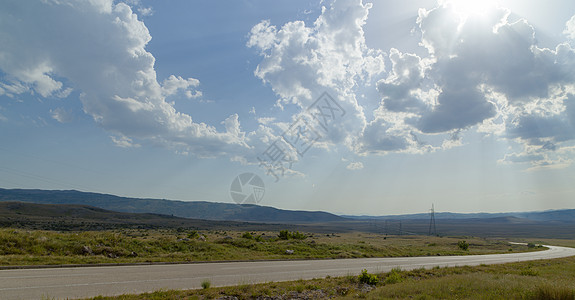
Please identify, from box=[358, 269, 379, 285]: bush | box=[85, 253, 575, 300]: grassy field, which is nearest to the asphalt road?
box=[85, 253, 575, 300]: grassy field

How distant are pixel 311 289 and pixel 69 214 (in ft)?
465

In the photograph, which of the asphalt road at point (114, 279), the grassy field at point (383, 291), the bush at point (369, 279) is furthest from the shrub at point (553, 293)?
the asphalt road at point (114, 279)

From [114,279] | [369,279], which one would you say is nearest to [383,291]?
[369,279]

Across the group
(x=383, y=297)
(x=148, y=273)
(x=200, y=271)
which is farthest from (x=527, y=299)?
(x=148, y=273)

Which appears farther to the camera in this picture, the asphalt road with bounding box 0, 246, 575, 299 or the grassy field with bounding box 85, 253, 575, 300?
the asphalt road with bounding box 0, 246, 575, 299

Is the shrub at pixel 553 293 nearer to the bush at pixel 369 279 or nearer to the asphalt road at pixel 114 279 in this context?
the bush at pixel 369 279

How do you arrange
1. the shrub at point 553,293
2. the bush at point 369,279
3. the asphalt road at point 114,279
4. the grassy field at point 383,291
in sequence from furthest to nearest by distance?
the bush at point 369,279 → the asphalt road at point 114,279 → the grassy field at point 383,291 → the shrub at point 553,293

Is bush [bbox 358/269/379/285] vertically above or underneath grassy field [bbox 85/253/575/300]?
underneath

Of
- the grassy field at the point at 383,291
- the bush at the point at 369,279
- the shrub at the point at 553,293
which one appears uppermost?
the shrub at the point at 553,293

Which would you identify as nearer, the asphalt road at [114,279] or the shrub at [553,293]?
the shrub at [553,293]

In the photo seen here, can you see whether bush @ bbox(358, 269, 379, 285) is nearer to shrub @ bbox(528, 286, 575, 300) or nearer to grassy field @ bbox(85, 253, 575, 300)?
grassy field @ bbox(85, 253, 575, 300)

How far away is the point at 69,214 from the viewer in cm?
12081

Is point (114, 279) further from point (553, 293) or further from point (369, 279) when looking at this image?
point (553, 293)

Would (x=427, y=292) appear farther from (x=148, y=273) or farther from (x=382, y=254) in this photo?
(x=382, y=254)
